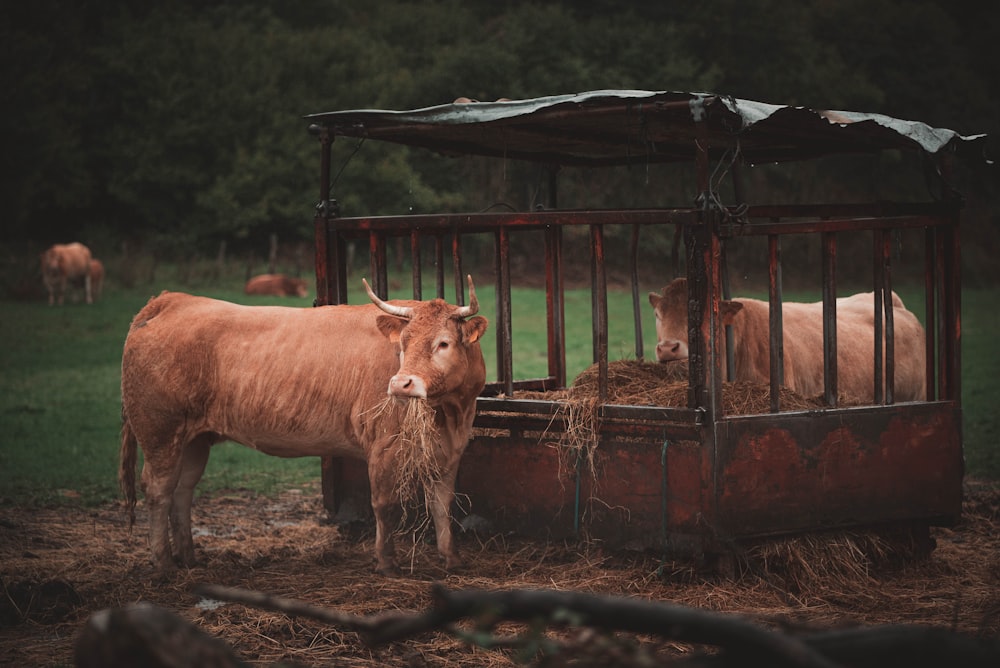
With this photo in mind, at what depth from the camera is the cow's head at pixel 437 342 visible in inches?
259

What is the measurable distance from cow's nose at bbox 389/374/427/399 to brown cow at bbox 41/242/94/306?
65.0 ft

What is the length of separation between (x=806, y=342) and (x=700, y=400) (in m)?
3.30

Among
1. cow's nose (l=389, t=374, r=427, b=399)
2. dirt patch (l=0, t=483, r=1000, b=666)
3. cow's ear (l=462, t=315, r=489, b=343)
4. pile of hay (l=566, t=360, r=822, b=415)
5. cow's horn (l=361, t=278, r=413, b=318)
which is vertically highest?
cow's horn (l=361, t=278, r=413, b=318)

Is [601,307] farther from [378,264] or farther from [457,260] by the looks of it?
[378,264]

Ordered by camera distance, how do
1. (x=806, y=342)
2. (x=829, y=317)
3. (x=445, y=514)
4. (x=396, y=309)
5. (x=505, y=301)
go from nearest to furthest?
(x=396, y=309) < (x=829, y=317) < (x=445, y=514) < (x=505, y=301) < (x=806, y=342)

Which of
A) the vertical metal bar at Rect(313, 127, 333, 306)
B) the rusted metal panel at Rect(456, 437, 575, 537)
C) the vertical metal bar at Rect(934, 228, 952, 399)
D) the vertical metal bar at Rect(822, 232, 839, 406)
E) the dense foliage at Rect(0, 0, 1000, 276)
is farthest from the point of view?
the dense foliage at Rect(0, 0, 1000, 276)

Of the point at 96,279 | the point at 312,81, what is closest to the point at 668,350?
the point at 96,279

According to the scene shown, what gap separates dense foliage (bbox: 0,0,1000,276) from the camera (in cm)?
3306

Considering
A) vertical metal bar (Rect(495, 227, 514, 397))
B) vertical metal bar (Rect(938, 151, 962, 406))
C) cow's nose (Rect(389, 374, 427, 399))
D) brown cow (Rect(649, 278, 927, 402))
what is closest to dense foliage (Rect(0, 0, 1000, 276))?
brown cow (Rect(649, 278, 927, 402))

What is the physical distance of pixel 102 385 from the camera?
1553 cm

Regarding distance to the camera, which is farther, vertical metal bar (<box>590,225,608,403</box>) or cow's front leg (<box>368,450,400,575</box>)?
cow's front leg (<box>368,450,400,575</box>)

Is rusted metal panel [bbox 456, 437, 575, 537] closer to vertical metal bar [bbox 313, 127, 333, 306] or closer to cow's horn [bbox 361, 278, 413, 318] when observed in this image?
cow's horn [bbox 361, 278, 413, 318]

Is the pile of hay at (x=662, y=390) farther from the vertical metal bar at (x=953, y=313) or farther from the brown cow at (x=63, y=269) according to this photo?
the brown cow at (x=63, y=269)

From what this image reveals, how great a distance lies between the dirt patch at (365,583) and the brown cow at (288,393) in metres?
0.36
